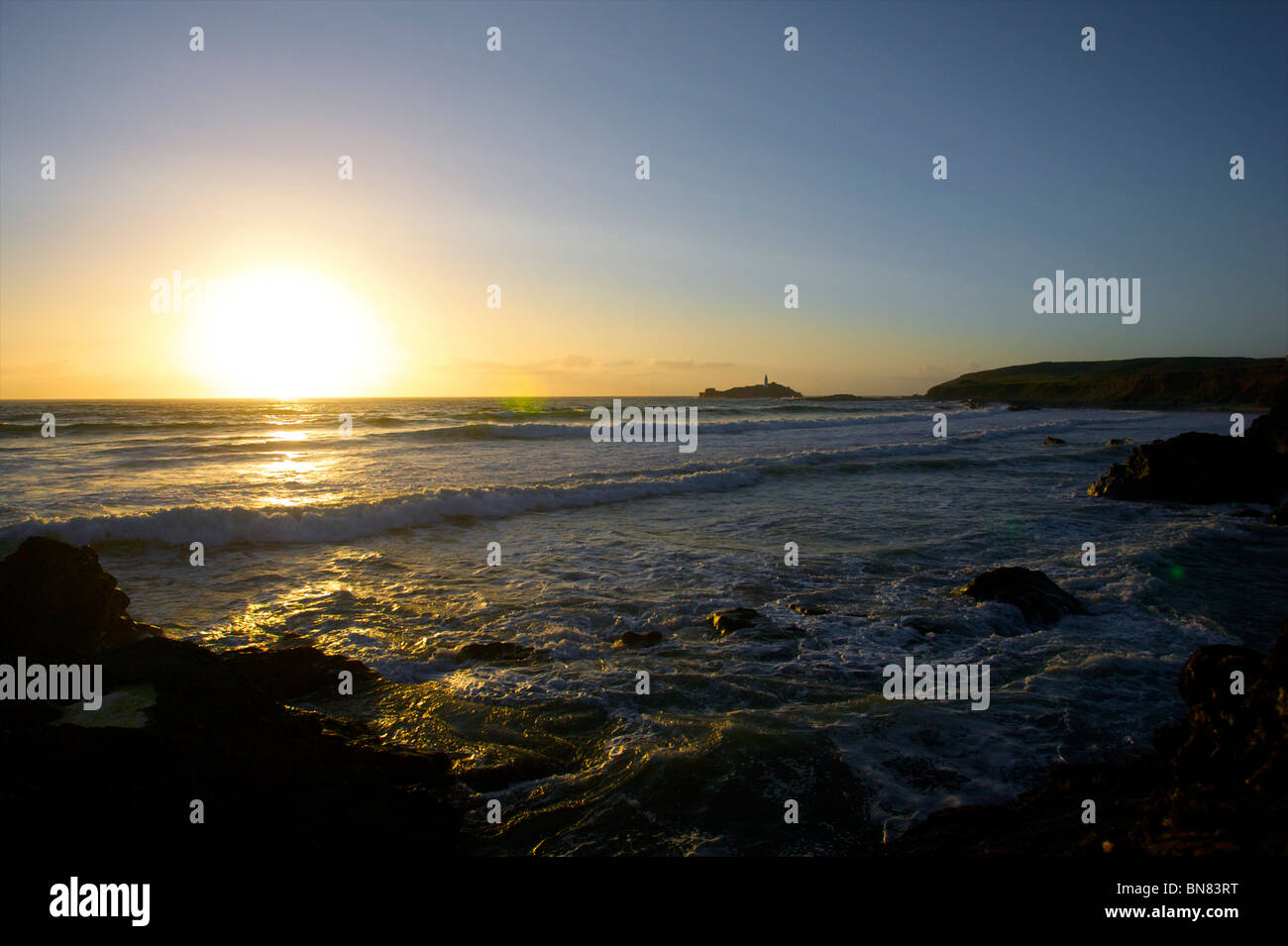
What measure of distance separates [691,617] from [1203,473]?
17.3 m

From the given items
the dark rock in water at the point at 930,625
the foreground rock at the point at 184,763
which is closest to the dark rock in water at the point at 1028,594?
the dark rock in water at the point at 930,625

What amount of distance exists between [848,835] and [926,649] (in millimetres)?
3909

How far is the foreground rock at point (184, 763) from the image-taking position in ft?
11.2

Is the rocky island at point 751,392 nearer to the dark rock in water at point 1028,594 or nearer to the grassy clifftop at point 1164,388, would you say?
the grassy clifftop at point 1164,388

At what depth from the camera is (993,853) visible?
11.7 ft

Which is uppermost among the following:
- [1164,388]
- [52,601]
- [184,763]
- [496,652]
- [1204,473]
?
[1164,388]

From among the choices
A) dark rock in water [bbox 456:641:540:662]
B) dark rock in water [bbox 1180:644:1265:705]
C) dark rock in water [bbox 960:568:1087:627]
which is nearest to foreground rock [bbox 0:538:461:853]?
dark rock in water [bbox 456:641:540:662]

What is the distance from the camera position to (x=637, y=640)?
7992 mm

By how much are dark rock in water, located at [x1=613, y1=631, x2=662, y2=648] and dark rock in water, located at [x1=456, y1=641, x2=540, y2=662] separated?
3.39 feet

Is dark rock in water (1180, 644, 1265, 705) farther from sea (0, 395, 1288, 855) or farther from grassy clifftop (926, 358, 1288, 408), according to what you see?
grassy clifftop (926, 358, 1288, 408)

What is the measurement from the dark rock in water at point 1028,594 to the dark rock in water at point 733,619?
3352 millimetres

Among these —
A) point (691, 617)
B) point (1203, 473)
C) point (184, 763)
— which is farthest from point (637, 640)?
point (1203, 473)

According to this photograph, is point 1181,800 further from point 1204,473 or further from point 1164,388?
point 1164,388

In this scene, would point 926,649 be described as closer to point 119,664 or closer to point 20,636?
point 119,664
